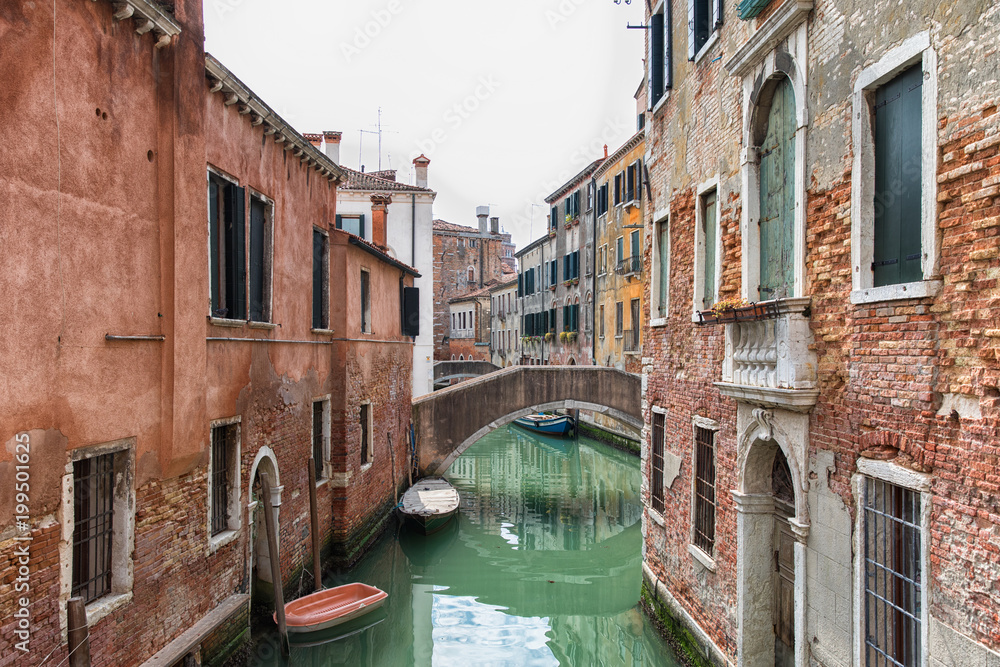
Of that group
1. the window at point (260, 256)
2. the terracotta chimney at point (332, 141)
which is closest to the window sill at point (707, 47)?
the window at point (260, 256)

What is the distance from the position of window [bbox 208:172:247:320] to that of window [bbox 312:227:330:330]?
2.71 m

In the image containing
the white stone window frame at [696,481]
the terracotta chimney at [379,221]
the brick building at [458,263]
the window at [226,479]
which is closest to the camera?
the white stone window frame at [696,481]

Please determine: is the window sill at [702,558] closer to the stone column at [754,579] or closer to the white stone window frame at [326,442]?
the stone column at [754,579]

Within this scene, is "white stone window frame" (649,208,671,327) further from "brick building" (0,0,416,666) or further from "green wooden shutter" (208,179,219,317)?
"green wooden shutter" (208,179,219,317)

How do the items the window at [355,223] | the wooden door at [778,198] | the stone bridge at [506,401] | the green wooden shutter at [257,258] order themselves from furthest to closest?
the window at [355,223], the stone bridge at [506,401], the green wooden shutter at [257,258], the wooden door at [778,198]

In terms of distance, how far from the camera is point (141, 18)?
17.3 ft

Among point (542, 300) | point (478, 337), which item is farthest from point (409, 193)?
point (478, 337)

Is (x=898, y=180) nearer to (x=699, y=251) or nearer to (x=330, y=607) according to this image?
(x=699, y=251)

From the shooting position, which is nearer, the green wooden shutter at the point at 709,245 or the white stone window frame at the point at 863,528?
the white stone window frame at the point at 863,528

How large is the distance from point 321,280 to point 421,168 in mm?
13628

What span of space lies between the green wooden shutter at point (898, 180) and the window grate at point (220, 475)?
6050 mm

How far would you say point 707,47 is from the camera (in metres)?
6.88

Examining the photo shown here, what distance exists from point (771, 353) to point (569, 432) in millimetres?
22175

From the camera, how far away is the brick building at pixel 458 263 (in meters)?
44.7
